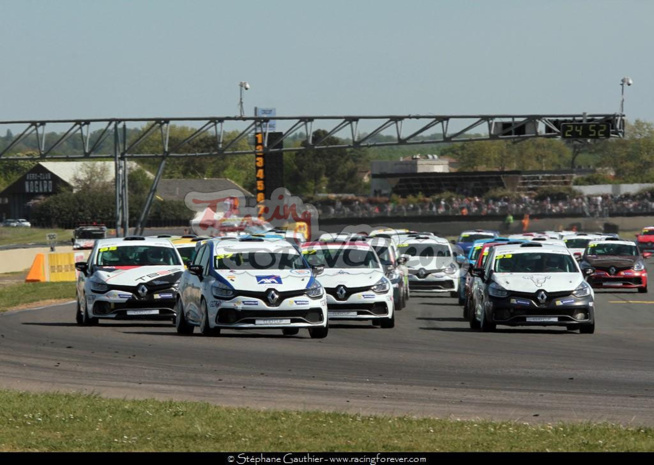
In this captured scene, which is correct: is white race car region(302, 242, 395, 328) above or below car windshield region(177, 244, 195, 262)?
below

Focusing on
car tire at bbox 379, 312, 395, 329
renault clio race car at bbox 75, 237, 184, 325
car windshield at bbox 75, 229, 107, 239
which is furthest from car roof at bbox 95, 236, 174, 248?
car windshield at bbox 75, 229, 107, 239

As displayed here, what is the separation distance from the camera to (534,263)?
23125 mm

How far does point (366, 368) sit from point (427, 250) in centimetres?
1948

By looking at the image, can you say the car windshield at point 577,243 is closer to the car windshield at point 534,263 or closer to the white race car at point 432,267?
the white race car at point 432,267

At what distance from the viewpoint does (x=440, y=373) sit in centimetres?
1532

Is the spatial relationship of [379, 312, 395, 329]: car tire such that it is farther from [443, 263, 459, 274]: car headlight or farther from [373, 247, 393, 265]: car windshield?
[443, 263, 459, 274]: car headlight

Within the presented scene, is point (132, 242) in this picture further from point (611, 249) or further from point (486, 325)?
point (611, 249)

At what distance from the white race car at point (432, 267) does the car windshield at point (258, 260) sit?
13.3 m

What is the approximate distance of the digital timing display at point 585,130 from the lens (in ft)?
195

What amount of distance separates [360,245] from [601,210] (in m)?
82.1

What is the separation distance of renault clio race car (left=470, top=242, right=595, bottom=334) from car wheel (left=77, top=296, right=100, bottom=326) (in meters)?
6.72

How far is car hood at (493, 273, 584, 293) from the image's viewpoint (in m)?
21.9

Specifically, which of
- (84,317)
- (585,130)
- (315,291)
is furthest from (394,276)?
(585,130)
